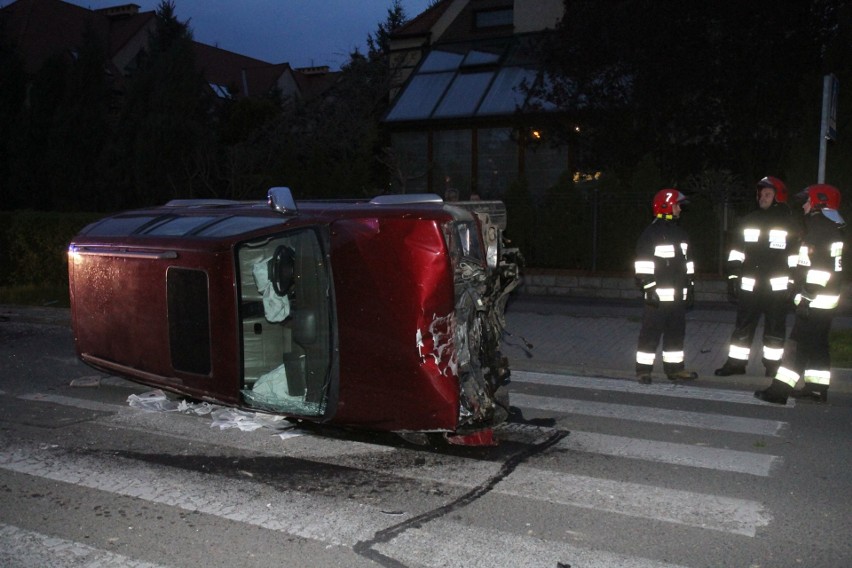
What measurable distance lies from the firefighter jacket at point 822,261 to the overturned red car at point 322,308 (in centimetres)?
267

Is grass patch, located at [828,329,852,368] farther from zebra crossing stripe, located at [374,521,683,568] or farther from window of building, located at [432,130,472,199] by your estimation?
window of building, located at [432,130,472,199]

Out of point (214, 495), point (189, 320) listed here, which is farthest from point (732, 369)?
point (214, 495)

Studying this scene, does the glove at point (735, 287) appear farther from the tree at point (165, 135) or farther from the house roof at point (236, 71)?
the house roof at point (236, 71)

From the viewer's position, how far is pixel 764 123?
16500mm

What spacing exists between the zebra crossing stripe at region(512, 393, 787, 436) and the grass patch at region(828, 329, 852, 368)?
241 centimetres

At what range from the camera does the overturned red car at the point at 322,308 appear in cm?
552

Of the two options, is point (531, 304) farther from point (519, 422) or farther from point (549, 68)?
point (519, 422)

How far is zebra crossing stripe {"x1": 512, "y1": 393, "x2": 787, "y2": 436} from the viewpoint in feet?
21.8

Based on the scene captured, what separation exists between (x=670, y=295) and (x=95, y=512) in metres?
5.82

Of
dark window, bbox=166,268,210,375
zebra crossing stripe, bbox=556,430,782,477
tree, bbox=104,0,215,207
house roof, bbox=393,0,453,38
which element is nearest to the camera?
zebra crossing stripe, bbox=556,430,782,477

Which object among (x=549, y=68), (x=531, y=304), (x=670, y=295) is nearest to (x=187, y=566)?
(x=670, y=295)

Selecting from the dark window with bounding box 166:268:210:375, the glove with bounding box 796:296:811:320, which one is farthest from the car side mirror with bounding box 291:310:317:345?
the glove with bounding box 796:296:811:320


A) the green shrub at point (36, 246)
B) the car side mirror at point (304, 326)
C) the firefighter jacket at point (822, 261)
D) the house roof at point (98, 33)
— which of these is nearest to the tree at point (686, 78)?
the firefighter jacket at point (822, 261)

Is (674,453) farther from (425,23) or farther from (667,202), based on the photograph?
(425,23)
